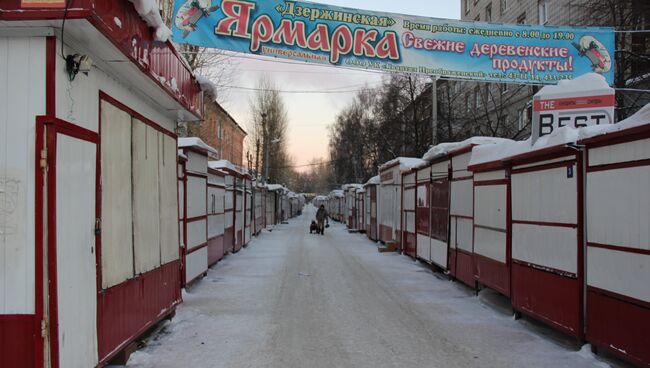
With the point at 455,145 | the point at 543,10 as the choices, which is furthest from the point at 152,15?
the point at 543,10

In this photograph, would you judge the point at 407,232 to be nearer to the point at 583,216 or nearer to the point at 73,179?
the point at 583,216

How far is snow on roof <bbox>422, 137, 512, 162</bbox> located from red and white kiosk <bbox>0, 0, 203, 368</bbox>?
21.3 feet

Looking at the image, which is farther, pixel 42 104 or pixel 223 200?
pixel 223 200

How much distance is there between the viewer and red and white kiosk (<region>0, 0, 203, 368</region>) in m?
3.93

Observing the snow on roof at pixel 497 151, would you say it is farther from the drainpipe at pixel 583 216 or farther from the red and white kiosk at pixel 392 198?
the red and white kiosk at pixel 392 198

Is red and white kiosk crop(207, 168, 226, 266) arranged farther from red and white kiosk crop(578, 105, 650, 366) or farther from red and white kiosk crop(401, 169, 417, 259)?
red and white kiosk crop(578, 105, 650, 366)

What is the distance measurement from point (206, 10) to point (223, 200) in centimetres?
661

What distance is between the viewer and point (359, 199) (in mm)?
32438

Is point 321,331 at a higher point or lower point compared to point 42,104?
lower

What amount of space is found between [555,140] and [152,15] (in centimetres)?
483

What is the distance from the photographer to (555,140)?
655cm

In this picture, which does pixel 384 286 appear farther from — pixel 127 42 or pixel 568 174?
pixel 127 42

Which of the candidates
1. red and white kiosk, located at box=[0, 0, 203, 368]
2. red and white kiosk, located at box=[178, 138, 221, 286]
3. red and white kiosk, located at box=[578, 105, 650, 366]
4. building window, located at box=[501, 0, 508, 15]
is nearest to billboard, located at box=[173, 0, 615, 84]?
red and white kiosk, located at box=[178, 138, 221, 286]

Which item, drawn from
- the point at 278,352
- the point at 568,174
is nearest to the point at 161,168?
the point at 278,352
